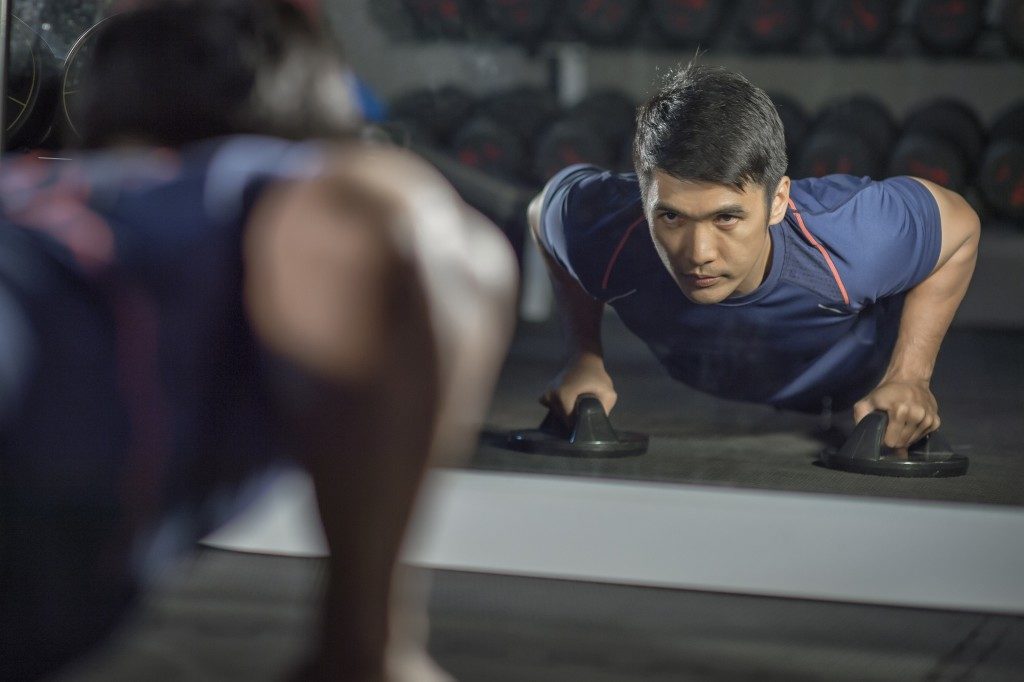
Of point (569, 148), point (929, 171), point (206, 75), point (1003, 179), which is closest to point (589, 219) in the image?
point (569, 148)

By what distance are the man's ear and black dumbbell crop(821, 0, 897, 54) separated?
33 cm

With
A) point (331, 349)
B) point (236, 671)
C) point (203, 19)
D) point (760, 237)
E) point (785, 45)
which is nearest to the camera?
point (331, 349)

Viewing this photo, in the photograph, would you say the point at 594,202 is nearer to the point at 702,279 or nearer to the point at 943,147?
the point at 702,279

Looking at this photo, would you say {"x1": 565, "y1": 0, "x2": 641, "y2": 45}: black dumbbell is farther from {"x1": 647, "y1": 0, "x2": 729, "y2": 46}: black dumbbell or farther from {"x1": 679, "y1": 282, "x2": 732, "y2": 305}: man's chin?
{"x1": 679, "y1": 282, "x2": 732, "y2": 305}: man's chin

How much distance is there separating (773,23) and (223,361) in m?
1.51

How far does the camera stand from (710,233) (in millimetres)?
1567

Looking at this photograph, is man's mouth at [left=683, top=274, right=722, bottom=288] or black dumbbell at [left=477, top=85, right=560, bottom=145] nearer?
man's mouth at [left=683, top=274, right=722, bottom=288]

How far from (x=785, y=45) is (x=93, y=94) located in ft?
4.67

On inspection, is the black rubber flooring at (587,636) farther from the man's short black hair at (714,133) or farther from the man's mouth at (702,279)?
the man's short black hair at (714,133)

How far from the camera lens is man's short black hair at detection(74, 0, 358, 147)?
0.53 metres

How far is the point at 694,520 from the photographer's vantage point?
5.44 ft

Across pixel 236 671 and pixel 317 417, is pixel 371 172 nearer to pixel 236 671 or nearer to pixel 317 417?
pixel 317 417

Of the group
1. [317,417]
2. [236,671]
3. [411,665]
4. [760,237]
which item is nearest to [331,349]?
[317,417]

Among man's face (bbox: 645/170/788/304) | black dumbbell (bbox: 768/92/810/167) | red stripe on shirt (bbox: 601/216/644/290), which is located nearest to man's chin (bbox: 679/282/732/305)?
→ man's face (bbox: 645/170/788/304)
